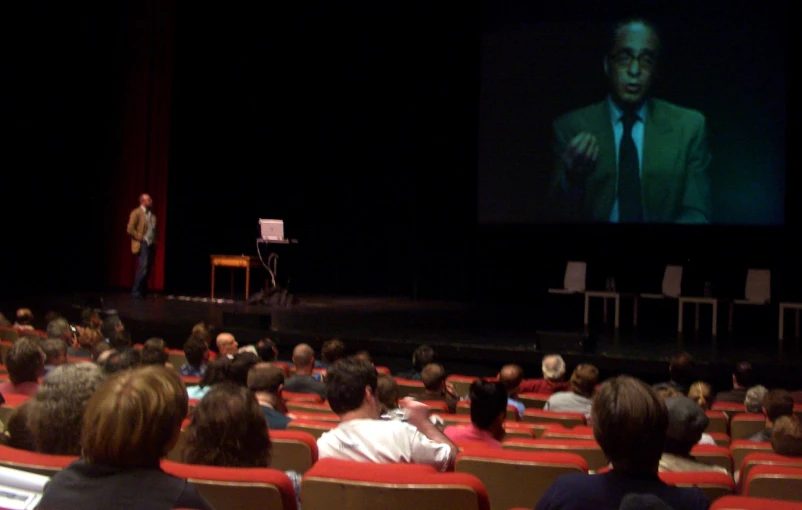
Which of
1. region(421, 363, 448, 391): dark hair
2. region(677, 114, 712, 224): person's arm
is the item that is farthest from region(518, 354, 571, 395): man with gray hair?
region(677, 114, 712, 224): person's arm

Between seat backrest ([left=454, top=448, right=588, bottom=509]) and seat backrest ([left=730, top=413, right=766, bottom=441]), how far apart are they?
Result: 2.26 m

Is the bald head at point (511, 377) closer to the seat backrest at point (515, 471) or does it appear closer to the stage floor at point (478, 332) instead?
the stage floor at point (478, 332)

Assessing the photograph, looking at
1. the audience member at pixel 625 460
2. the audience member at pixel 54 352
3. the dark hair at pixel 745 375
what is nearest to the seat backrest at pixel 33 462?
the audience member at pixel 625 460

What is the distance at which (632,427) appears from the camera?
1958 millimetres

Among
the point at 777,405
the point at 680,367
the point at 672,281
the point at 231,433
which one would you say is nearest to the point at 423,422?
the point at 231,433

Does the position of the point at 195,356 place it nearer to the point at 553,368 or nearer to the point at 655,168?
the point at 553,368

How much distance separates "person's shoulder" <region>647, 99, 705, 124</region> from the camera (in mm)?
10742

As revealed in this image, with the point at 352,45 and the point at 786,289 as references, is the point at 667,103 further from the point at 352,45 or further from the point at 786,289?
the point at 352,45

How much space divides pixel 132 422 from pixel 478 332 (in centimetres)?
766

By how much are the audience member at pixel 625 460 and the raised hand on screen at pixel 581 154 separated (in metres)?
9.67

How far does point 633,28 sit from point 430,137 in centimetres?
367

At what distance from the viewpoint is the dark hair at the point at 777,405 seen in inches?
164

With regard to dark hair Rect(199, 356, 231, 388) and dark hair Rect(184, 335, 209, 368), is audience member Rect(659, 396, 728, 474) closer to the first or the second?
dark hair Rect(199, 356, 231, 388)

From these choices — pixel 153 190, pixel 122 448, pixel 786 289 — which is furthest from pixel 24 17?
pixel 122 448
